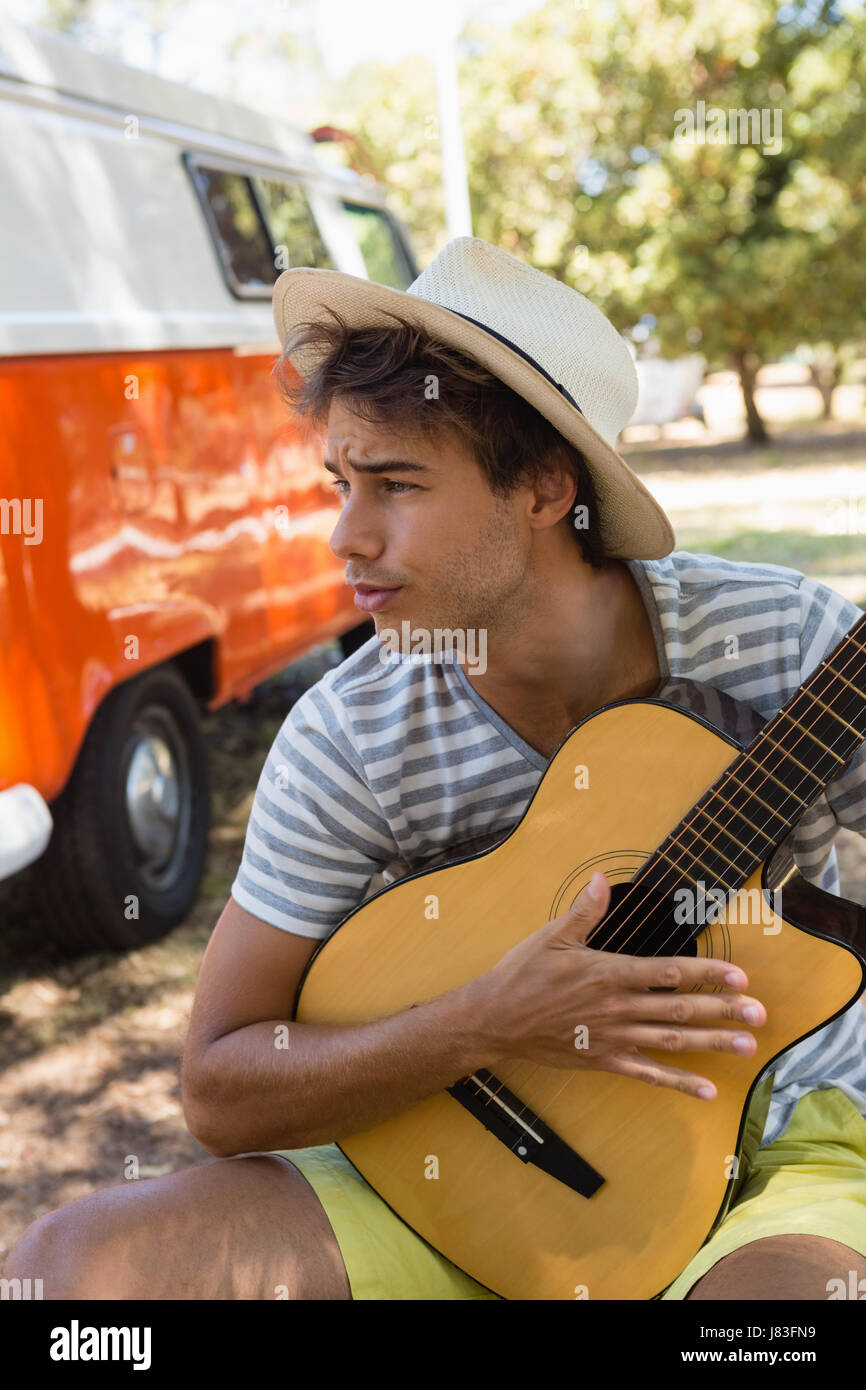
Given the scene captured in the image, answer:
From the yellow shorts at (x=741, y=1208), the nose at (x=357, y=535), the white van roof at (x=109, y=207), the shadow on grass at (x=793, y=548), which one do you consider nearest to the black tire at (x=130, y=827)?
the white van roof at (x=109, y=207)

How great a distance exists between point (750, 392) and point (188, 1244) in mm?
20199

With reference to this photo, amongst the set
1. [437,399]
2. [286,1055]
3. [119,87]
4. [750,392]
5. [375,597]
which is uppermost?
[750,392]

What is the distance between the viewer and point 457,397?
1.86 meters

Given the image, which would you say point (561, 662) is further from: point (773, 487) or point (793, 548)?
point (773, 487)

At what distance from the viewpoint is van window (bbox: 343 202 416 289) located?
22.9 feet

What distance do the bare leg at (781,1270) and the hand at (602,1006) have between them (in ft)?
0.63

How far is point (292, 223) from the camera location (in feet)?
19.5

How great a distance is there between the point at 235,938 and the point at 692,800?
0.67m

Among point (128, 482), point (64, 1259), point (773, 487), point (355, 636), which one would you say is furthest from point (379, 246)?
point (773, 487)

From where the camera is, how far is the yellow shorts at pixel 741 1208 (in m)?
1.67

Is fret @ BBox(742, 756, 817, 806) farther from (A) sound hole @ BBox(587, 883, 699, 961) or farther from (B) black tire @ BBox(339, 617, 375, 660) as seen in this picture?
(B) black tire @ BBox(339, 617, 375, 660)

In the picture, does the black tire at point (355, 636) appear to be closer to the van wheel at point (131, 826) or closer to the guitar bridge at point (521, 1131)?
the van wheel at point (131, 826)

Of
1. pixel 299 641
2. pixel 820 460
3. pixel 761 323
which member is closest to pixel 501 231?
pixel 761 323

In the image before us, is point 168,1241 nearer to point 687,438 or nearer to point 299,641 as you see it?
point 299,641
